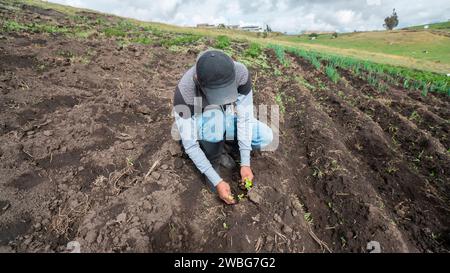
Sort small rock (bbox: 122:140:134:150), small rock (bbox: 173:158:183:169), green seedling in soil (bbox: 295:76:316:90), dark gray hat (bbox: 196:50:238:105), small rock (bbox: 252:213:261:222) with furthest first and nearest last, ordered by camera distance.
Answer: green seedling in soil (bbox: 295:76:316:90) → small rock (bbox: 122:140:134:150) → small rock (bbox: 173:158:183:169) → small rock (bbox: 252:213:261:222) → dark gray hat (bbox: 196:50:238:105)

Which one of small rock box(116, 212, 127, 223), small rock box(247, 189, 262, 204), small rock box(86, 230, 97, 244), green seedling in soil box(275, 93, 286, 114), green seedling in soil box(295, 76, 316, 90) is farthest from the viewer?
green seedling in soil box(295, 76, 316, 90)

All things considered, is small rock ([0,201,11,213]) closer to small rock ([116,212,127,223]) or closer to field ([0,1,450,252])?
field ([0,1,450,252])

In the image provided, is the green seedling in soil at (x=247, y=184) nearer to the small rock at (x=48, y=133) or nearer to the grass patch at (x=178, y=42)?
the small rock at (x=48, y=133)

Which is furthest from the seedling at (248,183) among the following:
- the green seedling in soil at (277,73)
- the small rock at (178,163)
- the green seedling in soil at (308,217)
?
the green seedling in soil at (277,73)

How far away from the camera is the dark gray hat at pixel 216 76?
2170 millimetres

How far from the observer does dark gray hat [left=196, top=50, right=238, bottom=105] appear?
2170 millimetres

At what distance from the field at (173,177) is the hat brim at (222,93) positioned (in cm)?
105

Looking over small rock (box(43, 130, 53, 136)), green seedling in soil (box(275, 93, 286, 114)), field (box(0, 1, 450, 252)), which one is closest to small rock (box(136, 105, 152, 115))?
field (box(0, 1, 450, 252))

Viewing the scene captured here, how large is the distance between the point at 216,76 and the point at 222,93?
15cm
